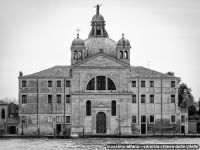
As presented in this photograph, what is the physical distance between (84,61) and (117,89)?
5717 millimetres

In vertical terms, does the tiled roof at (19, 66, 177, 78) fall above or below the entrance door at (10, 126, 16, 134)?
above

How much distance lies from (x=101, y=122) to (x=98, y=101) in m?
2.84

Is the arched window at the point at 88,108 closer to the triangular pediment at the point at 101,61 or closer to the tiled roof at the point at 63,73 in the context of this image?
the tiled roof at the point at 63,73

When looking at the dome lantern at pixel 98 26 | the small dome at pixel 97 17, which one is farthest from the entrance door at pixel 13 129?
the small dome at pixel 97 17

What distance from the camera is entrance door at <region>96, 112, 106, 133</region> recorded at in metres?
100

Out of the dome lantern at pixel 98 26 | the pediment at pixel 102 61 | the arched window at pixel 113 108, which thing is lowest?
the arched window at pixel 113 108

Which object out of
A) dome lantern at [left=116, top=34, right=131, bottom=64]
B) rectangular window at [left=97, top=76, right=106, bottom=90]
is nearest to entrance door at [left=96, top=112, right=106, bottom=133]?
rectangular window at [left=97, top=76, right=106, bottom=90]

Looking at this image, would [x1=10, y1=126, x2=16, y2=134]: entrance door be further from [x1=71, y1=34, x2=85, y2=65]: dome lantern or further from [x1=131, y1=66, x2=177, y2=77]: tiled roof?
[x1=131, y1=66, x2=177, y2=77]: tiled roof

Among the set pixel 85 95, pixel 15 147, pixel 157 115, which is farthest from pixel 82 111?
pixel 15 147

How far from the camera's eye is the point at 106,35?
111m

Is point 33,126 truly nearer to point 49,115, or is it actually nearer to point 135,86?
point 49,115

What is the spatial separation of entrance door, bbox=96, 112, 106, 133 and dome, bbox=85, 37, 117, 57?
31.0ft

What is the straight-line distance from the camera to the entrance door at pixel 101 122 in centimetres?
10000

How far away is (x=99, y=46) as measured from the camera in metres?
107
